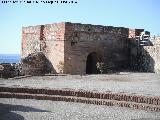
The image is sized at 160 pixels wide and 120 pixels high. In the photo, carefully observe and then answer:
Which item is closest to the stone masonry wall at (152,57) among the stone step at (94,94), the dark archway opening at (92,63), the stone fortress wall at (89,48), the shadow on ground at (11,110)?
the stone fortress wall at (89,48)

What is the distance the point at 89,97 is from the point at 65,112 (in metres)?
2.20

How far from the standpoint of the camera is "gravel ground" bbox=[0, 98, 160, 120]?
9828mm

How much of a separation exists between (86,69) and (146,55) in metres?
4.84

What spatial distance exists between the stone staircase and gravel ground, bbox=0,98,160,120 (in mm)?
321

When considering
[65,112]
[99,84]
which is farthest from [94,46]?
[65,112]

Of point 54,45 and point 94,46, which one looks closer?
point 54,45

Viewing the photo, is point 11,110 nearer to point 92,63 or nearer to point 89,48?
point 89,48

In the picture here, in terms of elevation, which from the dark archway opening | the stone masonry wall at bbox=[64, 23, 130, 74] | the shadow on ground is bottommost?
the shadow on ground

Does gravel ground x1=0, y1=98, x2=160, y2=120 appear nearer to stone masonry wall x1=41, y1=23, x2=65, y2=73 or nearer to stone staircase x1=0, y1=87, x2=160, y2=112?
stone staircase x1=0, y1=87, x2=160, y2=112

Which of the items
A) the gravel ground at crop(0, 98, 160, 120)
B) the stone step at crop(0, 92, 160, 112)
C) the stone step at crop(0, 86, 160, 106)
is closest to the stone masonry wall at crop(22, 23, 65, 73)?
the stone step at crop(0, 86, 160, 106)

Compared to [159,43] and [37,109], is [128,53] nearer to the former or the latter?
[159,43]

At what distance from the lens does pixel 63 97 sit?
41.4ft

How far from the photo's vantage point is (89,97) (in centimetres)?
1255

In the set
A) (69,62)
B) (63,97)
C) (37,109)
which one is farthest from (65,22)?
(37,109)
